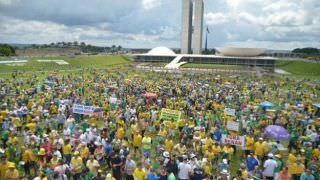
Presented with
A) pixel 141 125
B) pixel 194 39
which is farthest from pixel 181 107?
pixel 194 39

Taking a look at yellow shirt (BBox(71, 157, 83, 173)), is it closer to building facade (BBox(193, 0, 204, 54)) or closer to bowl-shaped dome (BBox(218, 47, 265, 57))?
bowl-shaped dome (BBox(218, 47, 265, 57))

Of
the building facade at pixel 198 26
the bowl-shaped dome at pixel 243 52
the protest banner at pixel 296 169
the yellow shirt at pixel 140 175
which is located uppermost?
the building facade at pixel 198 26

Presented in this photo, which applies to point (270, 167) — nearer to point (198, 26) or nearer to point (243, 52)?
point (243, 52)

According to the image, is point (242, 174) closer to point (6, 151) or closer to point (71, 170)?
point (71, 170)

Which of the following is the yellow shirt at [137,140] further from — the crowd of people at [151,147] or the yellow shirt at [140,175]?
the yellow shirt at [140,175]

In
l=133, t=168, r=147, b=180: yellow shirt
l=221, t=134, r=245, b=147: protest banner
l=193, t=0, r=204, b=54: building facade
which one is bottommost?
l=221, t=134, r=245, b=147: protest banner

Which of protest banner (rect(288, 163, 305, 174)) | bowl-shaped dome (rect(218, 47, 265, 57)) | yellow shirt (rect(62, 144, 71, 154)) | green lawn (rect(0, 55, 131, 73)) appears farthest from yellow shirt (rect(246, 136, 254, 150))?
bowl-shaped dome (rect(218, 47, 265, 57))

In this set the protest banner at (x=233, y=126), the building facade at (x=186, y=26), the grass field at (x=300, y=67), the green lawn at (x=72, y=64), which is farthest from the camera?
the building facade at (x=186, y=26)

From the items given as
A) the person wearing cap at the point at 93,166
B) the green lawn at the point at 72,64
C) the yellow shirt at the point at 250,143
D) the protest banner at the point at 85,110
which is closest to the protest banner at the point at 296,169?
the yellow shirt at the point at 250,143

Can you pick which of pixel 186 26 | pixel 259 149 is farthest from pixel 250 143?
pixel 186 26

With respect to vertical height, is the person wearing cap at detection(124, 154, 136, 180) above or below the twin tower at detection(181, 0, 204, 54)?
below
